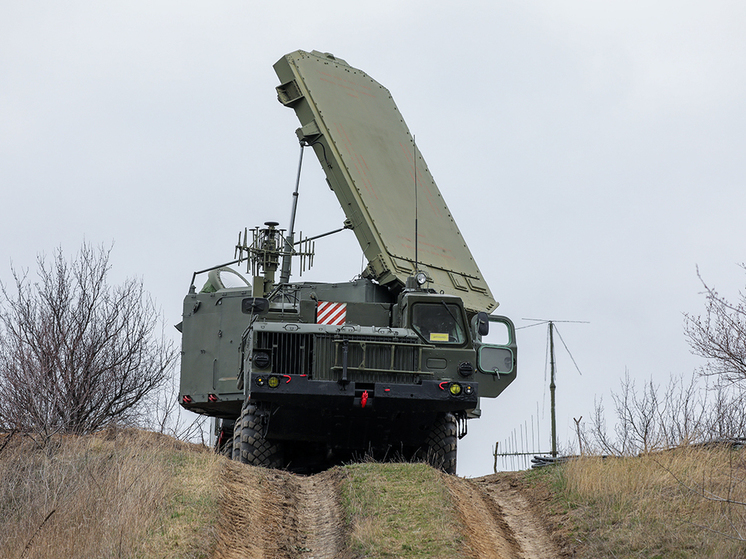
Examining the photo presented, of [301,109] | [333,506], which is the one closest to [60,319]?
[301,109]

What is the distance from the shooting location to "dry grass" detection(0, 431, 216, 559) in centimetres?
688

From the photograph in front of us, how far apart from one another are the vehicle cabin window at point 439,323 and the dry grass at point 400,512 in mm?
1831

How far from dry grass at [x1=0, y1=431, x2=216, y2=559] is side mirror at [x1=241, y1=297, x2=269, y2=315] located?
80.7 inches

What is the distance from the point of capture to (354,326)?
10.6m

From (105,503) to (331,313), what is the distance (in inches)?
175

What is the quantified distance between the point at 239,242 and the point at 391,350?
3845mm

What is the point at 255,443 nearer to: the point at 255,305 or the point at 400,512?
the point at 255,305

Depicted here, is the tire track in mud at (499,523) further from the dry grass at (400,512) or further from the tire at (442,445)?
the tire at (442,445)

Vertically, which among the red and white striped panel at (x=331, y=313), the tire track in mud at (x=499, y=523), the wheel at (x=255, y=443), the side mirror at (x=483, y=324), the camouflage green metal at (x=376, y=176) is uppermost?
the camouflage green metal at (x=376, y=176)

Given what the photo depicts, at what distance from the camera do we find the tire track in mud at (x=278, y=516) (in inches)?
297

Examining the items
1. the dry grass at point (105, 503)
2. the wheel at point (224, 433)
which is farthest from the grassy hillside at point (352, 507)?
the wheel at point (224, 433)

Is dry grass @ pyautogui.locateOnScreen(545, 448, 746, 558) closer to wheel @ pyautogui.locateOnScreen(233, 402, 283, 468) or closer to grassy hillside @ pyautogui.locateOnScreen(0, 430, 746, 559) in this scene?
grassy hillside @ pyautogui.locateOnScreen(0, 430, 746, 559)

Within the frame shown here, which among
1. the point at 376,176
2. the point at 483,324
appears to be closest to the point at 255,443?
the point at 483,324

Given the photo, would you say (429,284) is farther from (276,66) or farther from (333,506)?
(333,506)
